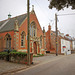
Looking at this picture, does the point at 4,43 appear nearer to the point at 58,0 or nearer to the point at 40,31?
the point at 40,31

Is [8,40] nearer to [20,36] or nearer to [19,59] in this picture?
[20,36]

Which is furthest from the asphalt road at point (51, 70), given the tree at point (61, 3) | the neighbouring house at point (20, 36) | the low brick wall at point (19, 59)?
the neighbouring house at point (20, 36)

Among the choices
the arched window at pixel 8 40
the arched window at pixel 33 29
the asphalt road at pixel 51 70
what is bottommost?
the asphalt road at pixel 51 70

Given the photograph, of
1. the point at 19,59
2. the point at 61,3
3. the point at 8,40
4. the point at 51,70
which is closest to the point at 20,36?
the point at 8,40

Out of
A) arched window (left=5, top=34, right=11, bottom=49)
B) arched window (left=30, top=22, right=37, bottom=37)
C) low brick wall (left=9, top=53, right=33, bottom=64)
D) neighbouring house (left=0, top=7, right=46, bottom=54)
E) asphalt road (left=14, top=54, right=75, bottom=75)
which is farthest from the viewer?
arched window (left=30, top=22, right=37, bottom=37)

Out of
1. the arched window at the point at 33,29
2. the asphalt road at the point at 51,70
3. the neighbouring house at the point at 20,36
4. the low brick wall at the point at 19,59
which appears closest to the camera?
the asphalt road at the point at 51,70

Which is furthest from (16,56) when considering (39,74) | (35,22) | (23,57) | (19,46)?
(35,22)

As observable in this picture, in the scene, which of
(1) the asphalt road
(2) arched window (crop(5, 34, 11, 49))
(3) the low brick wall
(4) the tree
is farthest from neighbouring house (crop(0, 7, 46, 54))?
(4) the tree

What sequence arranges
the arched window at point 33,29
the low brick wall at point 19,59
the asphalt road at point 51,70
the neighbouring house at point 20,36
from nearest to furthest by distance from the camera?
the asphalt road at point 51,70 < the low brick wall at point 19,59 < the neighbouring house at point 20,36 < the arched window at point 33,29

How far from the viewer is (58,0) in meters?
8.53

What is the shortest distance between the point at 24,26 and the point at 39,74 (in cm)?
1656

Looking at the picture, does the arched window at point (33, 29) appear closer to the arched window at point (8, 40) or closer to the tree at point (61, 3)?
the arched window at point (8, 40)

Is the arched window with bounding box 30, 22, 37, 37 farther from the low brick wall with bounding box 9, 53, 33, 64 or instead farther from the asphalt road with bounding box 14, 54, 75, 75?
the asphalt road with bounding box 14, 54, 75, 75

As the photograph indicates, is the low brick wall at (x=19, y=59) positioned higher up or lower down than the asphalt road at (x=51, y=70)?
higher up
